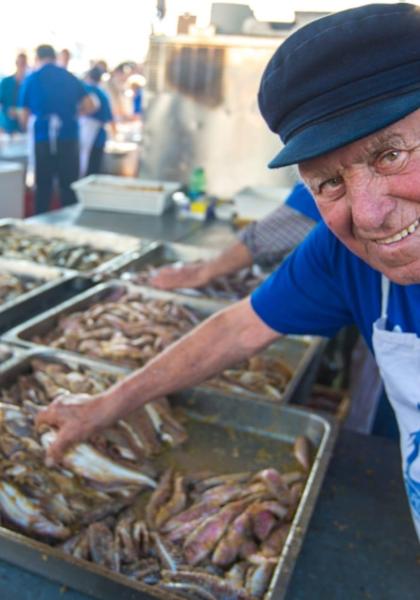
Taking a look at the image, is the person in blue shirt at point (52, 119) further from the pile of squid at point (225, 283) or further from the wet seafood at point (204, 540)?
the wet seafood at point (204, 540)

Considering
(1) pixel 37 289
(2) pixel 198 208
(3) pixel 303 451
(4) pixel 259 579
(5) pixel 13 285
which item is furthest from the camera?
(2) pixel 198 208

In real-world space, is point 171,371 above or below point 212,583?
above

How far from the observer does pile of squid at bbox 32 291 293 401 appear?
3.08 metres

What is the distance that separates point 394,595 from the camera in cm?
184

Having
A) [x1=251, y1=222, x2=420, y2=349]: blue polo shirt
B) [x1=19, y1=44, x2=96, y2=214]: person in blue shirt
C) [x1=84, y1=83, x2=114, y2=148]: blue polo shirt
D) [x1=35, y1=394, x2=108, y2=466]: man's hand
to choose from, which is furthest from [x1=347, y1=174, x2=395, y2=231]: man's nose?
[x1=84, y1=83, x2=114, y2=148]: blue polo shirt

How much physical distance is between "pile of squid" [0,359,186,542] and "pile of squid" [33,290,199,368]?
49cm

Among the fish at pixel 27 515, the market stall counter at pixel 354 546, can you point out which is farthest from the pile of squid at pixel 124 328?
the market stall counter at pixel 354 546

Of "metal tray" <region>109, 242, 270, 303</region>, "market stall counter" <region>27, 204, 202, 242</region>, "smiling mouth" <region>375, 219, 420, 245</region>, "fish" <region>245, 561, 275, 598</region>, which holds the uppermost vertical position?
"smiling mouth" <region>375, 219, 420, 245</region>

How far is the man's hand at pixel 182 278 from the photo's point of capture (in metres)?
4.03

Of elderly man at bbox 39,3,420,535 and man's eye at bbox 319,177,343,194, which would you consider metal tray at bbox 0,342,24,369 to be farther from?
man's eye at bbox 319,177,343,194

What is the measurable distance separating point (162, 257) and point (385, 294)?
3.33 m

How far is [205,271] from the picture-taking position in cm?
405

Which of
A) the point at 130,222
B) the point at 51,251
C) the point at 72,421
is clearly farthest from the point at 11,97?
the point at 72,421

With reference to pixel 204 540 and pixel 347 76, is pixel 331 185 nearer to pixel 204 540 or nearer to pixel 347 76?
pixel 347 76
